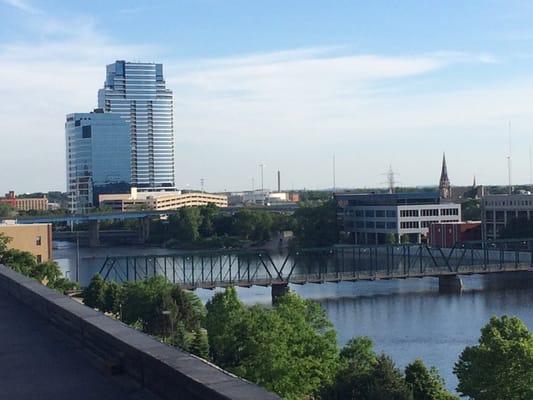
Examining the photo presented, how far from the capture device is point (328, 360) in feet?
42.0

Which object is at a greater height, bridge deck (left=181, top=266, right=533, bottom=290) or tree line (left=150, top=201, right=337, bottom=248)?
tree line (left=150, top=201, right=337, bottom=248)

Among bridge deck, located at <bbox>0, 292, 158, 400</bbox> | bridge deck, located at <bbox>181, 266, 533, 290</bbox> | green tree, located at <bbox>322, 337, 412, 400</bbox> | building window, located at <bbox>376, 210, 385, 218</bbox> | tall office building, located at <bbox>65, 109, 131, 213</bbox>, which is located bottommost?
bridge deck, located at <bbox>181, 266, 533, 290</bbox>

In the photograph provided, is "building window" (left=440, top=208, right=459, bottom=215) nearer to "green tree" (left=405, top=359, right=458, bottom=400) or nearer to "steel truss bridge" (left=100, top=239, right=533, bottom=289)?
"steel truss bridge" (left=100, top=239, right=533, bottom=289)

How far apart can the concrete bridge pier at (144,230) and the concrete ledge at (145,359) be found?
63281mm

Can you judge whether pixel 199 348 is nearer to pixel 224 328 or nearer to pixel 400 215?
pixel 224 328

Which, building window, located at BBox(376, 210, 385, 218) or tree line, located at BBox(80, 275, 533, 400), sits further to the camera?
building window, located at BBox(376, 210, 385, 218)

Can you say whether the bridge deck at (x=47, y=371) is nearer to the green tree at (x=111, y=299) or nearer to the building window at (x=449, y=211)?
the green tree at (x=111, y=299)

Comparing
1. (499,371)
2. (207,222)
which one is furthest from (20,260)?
(207,222)

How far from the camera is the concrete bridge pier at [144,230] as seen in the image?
6750cm

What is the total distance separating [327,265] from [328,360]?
30.2m

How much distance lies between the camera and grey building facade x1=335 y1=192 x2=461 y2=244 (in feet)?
168

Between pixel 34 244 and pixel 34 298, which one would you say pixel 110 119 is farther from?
pixel 34 298

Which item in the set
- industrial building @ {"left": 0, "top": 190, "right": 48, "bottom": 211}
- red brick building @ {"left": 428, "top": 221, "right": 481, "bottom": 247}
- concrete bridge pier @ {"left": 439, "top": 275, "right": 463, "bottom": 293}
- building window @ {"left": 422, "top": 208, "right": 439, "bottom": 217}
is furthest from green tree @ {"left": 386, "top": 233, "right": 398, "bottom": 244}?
industrial building @ {"left": 0, "top": 190, "right": 48, "bottom": 211}

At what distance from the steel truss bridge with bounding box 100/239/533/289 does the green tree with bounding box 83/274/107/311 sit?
2.85 m
